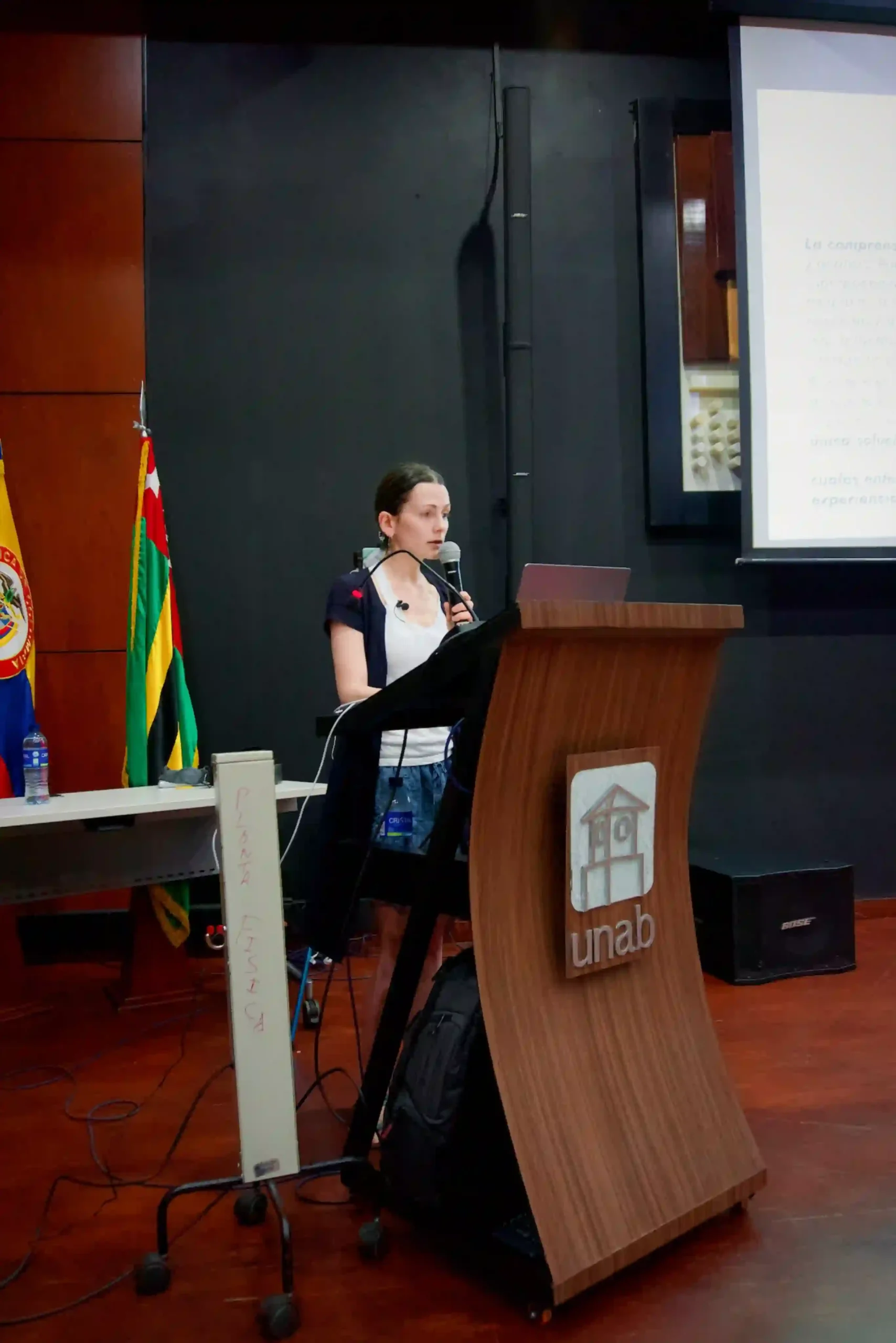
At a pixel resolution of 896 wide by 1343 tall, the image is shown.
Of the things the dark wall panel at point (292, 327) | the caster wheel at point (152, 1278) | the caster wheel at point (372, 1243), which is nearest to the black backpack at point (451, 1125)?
the caster wheel at point (372, 1243)

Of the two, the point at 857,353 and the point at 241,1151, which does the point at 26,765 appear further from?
the point at 857,353

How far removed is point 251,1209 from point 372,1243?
0.24 metres

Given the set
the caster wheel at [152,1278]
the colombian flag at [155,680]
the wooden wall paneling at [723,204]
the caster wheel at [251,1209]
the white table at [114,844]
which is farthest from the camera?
the wooden wall paneling at [723,204]

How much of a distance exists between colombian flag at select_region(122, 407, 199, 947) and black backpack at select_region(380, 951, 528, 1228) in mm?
1565

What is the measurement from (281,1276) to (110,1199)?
0.47 m

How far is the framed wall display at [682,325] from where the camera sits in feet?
11.6

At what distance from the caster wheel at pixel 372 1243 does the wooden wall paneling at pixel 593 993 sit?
33 centimetres

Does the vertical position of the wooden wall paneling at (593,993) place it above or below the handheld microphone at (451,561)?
below

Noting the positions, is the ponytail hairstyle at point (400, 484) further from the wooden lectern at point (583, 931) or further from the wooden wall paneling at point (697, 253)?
the wooden wall paneling at point (697, 253)

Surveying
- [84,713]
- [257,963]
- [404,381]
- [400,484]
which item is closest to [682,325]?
[404,381]

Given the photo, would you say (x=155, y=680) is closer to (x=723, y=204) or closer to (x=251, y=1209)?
(x=251, y=1209)

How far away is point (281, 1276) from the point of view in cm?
133

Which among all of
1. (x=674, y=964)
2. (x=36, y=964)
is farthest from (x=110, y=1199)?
(x=36, y=964)

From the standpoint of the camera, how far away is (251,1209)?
1509mm
